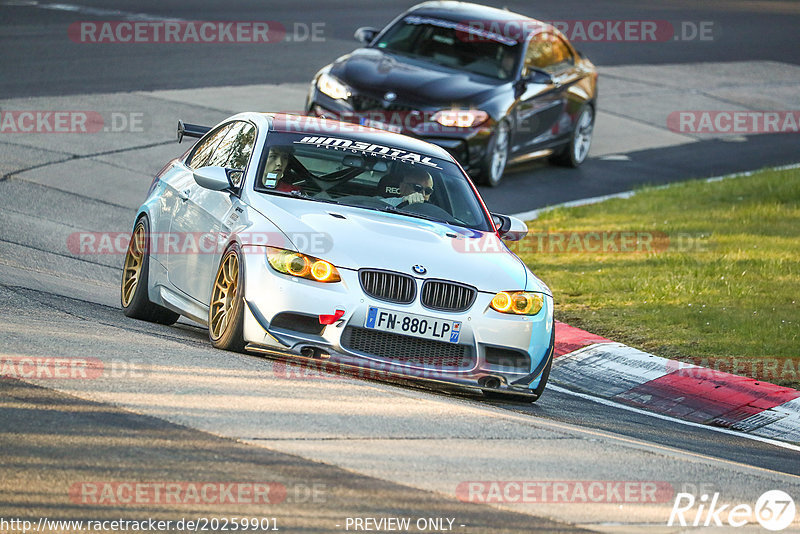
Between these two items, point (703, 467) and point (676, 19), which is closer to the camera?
point (703, 467)

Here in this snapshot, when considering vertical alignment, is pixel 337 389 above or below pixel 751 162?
above

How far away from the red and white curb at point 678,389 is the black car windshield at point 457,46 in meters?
6.92

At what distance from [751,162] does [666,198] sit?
13.6 feet

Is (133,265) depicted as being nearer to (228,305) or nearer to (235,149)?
(235,149)

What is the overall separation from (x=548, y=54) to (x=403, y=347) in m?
10.6

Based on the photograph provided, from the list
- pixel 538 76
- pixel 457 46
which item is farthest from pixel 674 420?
pixel 457 46

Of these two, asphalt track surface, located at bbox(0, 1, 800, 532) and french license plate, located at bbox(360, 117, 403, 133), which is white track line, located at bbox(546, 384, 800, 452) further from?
french license plate, located at bbox(360, 117, 403, 133)

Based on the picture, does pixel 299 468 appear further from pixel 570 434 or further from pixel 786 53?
pixel 786 53

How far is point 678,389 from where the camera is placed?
974cm

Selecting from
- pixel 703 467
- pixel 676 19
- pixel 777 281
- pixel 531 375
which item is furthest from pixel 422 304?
pixel 676 19

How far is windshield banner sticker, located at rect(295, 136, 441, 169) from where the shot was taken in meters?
9.19

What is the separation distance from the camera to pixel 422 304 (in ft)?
25.8

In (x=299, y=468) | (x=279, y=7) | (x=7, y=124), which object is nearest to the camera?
(x=299, y=468)

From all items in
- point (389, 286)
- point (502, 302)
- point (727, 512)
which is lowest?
point (727, 512)
